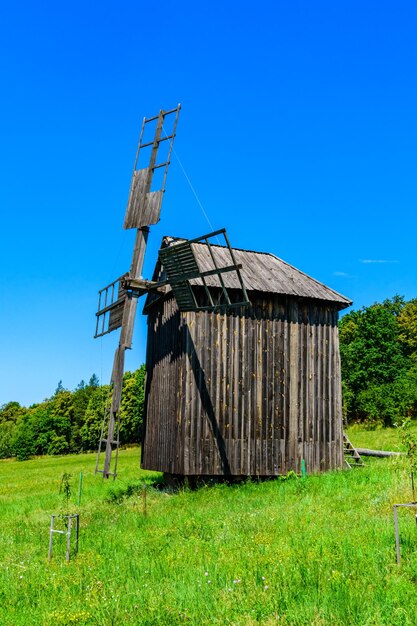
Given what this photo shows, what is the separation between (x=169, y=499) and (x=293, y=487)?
10.7 ft

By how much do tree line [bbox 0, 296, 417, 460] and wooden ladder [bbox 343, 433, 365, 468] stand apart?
323cm

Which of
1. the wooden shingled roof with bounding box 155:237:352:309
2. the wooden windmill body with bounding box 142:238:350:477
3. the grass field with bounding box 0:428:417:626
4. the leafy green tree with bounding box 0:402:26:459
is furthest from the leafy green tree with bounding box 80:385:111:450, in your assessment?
the grass field with bounding box 0:428:417:626

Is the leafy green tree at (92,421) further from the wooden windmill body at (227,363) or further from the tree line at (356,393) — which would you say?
the wooden windmill body at (227,363)

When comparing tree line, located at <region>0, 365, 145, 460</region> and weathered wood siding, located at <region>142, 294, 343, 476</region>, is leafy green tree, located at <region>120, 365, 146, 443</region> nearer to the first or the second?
tree line, located at <region>0, 365, 145, 460</region>

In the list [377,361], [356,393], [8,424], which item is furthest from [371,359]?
[8,424]

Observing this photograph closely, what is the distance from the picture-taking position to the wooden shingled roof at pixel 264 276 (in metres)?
17.9

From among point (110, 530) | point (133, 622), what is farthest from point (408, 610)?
point (110, 530)

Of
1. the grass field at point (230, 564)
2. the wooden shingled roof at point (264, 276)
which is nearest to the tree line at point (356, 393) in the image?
the wooden shingled roof at point (264, 276)

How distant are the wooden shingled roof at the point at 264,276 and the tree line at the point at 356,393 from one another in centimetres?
647

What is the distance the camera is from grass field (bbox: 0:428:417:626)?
21.4 ft

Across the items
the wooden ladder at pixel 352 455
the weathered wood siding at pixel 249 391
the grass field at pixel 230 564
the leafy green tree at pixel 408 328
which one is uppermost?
the leafy green tree at pixel 408 328

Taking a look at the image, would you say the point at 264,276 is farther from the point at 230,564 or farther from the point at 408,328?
the point at 408,328

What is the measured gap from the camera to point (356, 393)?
45.9 meters

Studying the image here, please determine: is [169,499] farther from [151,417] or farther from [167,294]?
[167,294]
